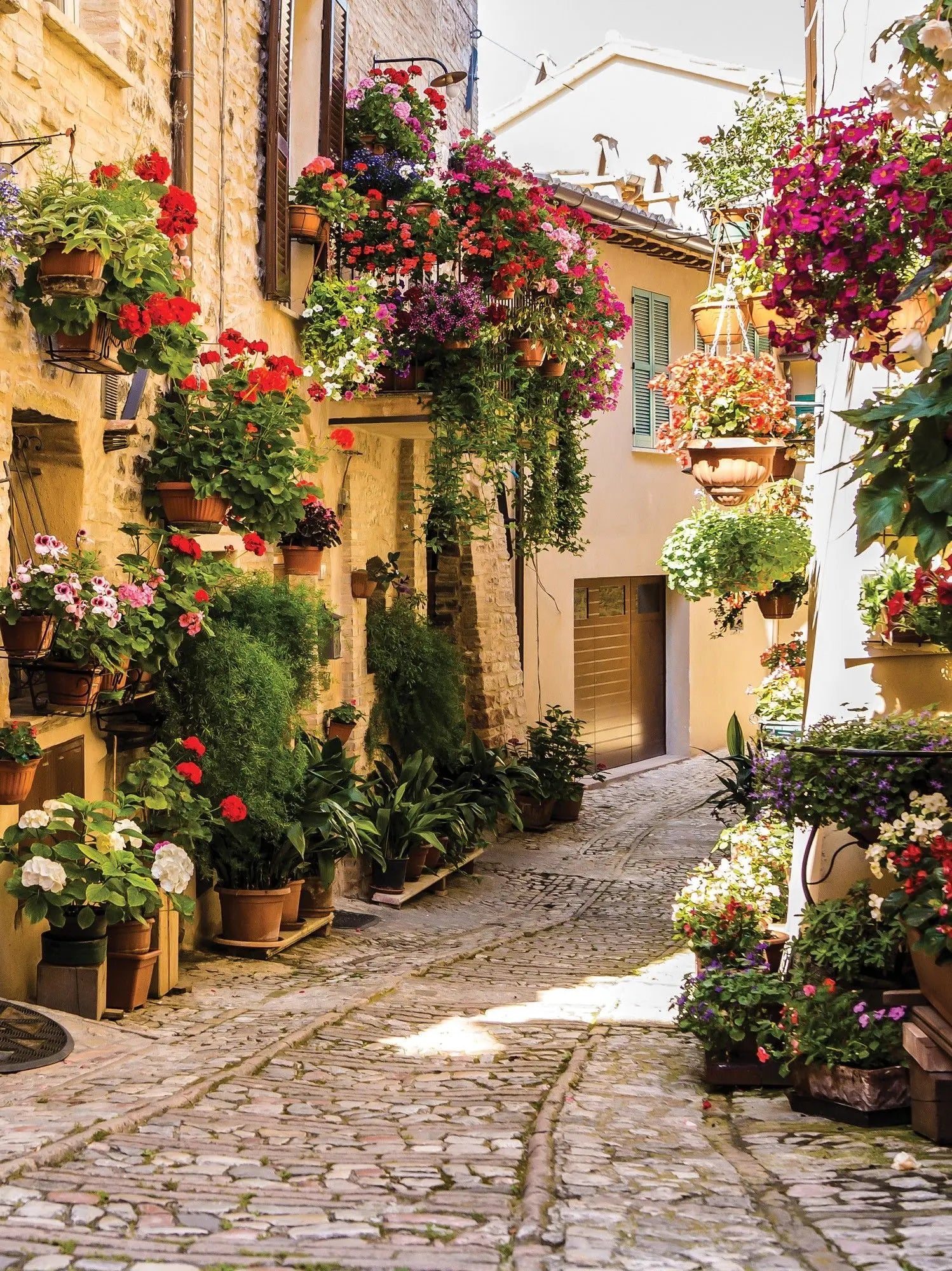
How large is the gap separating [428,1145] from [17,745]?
2.45m

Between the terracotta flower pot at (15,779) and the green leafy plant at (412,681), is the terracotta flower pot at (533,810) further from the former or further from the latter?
the terracotta flower pot at (15,779)

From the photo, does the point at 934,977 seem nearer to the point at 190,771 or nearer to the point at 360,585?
the point at 190,771

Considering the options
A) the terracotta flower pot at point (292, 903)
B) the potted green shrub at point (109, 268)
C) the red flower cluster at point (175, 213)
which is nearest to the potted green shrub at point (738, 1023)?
the terracotta flower pot at point (292, 903)

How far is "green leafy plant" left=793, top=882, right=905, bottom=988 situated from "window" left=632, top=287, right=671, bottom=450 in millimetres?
13069

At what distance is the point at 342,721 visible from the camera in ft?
33.8

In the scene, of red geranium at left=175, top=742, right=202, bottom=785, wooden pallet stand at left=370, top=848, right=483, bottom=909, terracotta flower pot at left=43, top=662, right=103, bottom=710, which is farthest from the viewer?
wooden pallet stand at left=370, top=848, right=483, bottom=909

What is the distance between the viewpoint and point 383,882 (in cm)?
1062

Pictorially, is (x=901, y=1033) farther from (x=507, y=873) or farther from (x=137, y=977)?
(x=507, y=873)

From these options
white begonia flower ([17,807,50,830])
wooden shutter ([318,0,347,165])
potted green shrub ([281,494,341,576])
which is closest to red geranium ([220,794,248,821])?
white begonia flower ([17,807,50,830])

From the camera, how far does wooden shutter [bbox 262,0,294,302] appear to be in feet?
30.2

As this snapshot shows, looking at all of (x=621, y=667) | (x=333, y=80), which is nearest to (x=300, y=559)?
(x=333, y=80)

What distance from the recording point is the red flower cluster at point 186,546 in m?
7.02

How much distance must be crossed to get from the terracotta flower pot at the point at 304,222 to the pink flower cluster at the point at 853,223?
556 centimetres

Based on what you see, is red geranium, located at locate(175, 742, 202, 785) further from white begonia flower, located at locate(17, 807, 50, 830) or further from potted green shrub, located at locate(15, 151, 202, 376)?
potted green shrub, located at locate(15, 151, 202, 376)
